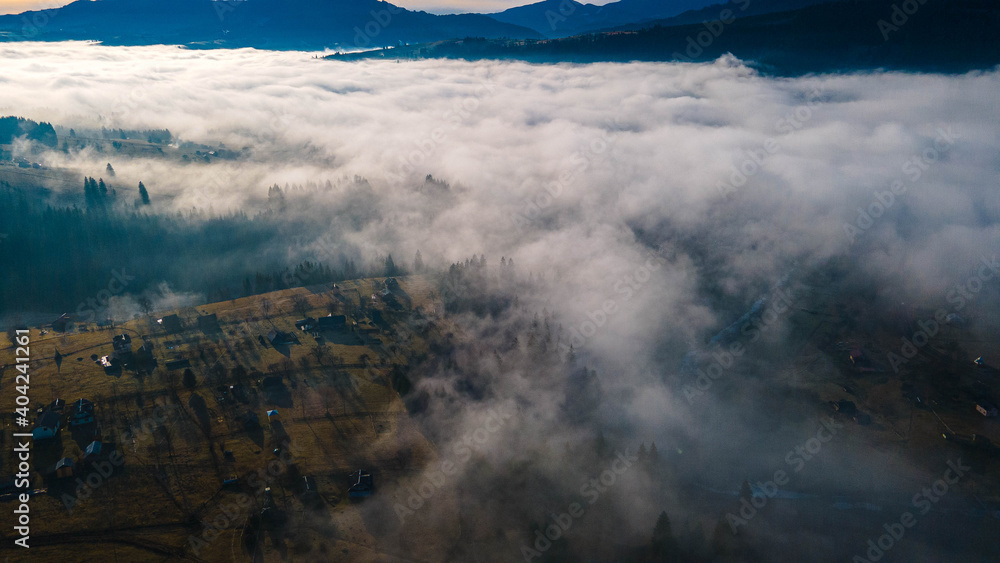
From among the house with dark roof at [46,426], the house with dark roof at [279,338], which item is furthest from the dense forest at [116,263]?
the house with dark roof at [46,426]

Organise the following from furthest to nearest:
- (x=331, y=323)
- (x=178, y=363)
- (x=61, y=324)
Answer: (x=61, y=324)
(x=331, y=323)
(x=178, y=363)

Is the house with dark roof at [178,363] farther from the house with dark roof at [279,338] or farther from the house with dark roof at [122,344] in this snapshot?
the house with dark roof at [279,338]

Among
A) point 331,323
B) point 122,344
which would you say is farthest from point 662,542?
point 122,344

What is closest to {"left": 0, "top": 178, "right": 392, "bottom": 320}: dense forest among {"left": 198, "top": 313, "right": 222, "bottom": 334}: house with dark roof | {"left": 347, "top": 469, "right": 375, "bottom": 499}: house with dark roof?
{"left": 198, "top": 313, "right": 222, "bottom": 334}: house with dark roof

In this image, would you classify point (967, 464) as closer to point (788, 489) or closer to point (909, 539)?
point (909, 539)

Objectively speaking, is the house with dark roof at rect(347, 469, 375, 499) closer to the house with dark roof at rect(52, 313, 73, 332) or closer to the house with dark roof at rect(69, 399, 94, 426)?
the house with dark roof at rect(69, 399, 94, 426)

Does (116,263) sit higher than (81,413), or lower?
lower

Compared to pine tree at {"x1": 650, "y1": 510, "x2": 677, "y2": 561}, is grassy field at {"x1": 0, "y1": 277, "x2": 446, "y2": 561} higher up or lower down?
higher up

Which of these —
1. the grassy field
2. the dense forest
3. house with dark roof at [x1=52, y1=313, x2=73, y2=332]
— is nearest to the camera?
the grassy field

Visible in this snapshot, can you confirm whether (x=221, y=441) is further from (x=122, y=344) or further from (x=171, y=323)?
(x=171, y=323)

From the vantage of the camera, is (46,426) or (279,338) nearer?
(46,426)
